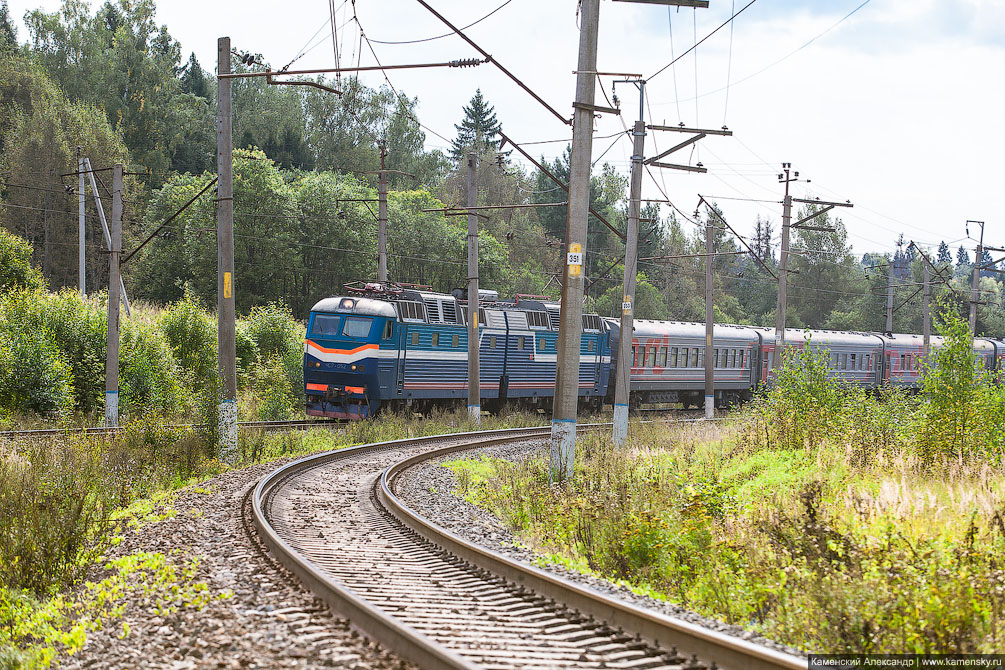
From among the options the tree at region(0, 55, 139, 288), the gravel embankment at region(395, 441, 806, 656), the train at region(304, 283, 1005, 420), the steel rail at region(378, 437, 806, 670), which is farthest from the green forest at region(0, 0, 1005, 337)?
the steel rail at region(378, 437, 806, 670)

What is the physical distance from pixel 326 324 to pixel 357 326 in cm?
106

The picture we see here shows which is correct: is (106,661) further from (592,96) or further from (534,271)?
(534,271)

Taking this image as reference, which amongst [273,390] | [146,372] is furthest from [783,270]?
[146,372]

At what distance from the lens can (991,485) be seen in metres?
9.59

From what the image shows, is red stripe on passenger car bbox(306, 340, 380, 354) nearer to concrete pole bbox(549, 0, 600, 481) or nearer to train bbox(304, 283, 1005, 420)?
train bbox(304, 283, 1005, 420)

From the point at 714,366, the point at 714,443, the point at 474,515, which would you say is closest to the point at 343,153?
the point at 714,366

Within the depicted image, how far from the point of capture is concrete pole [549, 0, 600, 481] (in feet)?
46.3

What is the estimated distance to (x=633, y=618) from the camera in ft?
19.3

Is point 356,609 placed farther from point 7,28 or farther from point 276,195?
point 7,28

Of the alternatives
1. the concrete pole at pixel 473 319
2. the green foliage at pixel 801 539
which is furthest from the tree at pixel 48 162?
the green foliage at pixel 801 539

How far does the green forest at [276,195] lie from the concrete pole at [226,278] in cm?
744

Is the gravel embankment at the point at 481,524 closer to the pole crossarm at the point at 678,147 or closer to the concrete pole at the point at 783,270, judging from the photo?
the pole crossarm at the point at 678,147

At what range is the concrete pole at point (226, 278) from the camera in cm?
1672

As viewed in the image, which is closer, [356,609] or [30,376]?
[356,609]
